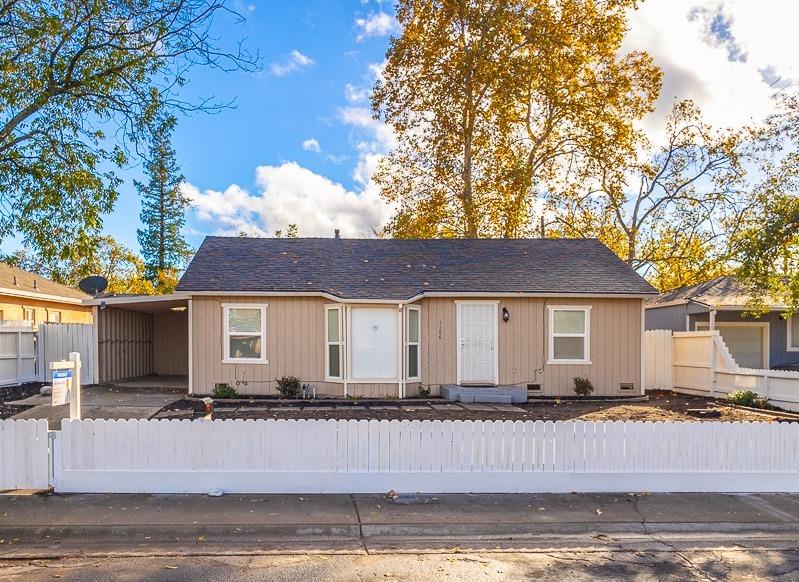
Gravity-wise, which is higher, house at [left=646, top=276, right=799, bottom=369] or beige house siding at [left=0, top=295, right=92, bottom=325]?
beige house siding at [left=0, top=295, right=92, bottom=325]

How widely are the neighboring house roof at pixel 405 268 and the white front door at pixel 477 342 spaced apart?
515 millimetres

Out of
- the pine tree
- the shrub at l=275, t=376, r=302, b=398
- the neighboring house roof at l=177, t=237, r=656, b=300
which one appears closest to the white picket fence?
the neighboring house roof at l=177, t=237, r=656, b=300

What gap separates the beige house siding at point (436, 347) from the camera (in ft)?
45.6

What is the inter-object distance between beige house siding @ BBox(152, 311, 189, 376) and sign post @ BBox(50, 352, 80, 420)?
12875 millimetres

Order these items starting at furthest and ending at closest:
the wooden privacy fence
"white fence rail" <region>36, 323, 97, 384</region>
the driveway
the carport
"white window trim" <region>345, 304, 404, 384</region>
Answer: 1. "white fence rail" <region>36, 323, 97, 384</region>
2. the carport
3. "white window trim" <region>345, 304, 404, 384</region>
4. the driveway
5. the wooden privacy fence

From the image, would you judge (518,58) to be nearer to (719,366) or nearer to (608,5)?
(608,5)

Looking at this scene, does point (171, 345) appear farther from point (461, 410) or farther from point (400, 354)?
point (461, 410)

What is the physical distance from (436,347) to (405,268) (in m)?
2.53

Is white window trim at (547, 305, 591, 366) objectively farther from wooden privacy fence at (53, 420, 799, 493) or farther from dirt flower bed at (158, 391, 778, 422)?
wooden privacy fence at (53, 420, 799, 493)

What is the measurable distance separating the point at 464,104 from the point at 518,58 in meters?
2.81

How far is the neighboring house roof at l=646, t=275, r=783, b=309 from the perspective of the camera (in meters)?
17.9

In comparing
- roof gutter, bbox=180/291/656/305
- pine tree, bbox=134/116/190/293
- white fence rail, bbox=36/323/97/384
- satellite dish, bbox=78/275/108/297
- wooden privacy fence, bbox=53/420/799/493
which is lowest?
wooden privacy fence, bbox=53/420/799/493

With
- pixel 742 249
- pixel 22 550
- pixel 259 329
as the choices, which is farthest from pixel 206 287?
pixel 742 249

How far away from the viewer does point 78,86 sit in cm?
780
